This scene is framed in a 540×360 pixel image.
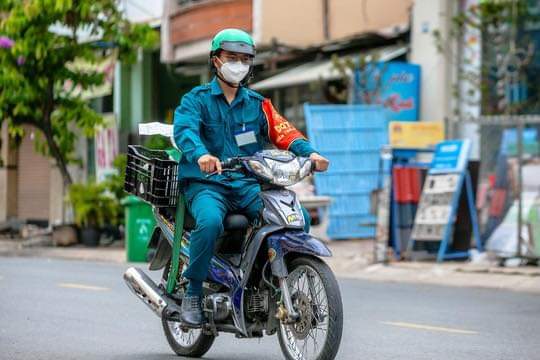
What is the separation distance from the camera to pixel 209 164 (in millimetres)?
6242

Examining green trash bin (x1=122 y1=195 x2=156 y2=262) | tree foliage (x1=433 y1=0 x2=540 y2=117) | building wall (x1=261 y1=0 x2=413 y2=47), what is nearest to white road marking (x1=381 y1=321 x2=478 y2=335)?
green trash bin (x1=122 y1=195 x2=156 y2=262)

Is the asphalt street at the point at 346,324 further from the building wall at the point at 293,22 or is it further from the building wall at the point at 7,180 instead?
the building wall at the point at 7,180

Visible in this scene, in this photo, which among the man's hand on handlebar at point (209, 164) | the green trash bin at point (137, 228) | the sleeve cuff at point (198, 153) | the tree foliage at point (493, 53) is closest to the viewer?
the man's hand on handlebar at point (209, 164)

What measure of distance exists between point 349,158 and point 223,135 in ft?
36.0

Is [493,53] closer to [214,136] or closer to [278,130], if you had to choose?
[278,130]

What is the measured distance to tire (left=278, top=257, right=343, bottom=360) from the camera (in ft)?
19.6

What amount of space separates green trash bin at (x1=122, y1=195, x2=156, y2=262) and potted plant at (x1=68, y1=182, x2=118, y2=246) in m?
2.61

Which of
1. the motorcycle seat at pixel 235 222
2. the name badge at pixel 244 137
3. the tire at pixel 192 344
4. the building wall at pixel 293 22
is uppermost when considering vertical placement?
the building wall at pixel 293 22

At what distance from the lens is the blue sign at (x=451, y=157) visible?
46.9 feet

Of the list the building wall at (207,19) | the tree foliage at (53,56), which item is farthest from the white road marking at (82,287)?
the building wall at (207,19)

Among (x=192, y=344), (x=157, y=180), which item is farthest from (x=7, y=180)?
(x=157, y=180)

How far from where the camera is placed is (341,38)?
2072cm

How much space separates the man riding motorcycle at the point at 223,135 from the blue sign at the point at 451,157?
305 inches

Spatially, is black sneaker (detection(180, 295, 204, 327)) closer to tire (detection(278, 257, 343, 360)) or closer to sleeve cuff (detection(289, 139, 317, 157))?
tire (detection(278, 257, 343, 360))
